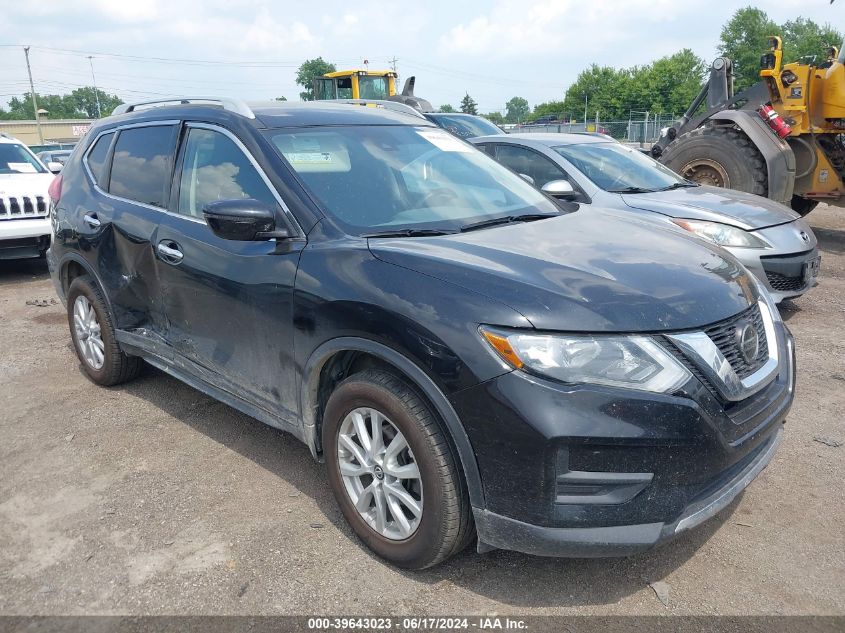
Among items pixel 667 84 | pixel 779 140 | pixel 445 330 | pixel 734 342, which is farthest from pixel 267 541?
pixel 667 84

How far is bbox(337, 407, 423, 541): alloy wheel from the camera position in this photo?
8.33ft

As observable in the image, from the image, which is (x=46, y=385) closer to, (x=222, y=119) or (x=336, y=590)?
(x=222, y=119)

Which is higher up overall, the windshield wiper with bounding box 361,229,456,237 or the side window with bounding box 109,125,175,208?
the side window with bounding box 109,125,175,208

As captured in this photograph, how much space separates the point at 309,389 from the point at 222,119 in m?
1.53

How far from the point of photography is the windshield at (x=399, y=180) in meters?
3.02

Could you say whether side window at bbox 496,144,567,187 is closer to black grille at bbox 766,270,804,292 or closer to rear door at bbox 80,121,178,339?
black grille at bbox 766,270,804,292

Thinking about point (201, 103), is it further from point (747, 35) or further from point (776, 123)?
point (747, 35)

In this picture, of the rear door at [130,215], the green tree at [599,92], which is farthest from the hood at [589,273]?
the green tree at [599,92]

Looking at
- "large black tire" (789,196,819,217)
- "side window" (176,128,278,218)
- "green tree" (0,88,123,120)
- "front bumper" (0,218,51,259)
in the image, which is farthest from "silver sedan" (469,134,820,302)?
"green tree" (0,88,123,120)

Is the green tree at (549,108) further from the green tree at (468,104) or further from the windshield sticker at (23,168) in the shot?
the windshield sticker at (23,168)

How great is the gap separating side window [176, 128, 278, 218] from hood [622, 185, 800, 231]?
3955mm

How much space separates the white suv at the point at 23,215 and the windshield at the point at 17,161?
142mm

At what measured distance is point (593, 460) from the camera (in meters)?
2.16

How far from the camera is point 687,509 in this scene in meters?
2.27
